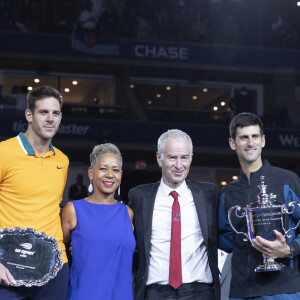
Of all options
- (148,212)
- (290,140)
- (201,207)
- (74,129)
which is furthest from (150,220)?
(290,140)

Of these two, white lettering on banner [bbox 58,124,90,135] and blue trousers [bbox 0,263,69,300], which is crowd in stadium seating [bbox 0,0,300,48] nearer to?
white lettering on banner [bbox 58,124,90,135]

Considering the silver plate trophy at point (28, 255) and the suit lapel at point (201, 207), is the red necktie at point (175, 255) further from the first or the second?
the silver plate trophy at point (28, 255)

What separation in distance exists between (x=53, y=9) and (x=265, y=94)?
7.87 m

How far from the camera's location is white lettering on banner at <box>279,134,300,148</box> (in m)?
18.3

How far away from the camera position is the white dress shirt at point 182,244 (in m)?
4.05

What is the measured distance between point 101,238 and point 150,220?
365 mm

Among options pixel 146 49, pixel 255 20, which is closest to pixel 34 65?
pixel 146 49

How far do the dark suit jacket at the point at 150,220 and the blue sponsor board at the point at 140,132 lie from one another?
12.7m

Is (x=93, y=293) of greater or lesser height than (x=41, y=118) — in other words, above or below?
below

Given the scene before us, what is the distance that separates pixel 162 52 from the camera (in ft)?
65.4

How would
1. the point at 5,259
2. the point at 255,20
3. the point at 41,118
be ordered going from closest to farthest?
the point at 5,259 → the point at 41,118 → the point at 255,20

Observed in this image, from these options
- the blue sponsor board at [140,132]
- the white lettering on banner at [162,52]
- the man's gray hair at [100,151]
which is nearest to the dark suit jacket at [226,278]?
the man's gray hair at [100,151]

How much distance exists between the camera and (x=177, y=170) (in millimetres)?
4168

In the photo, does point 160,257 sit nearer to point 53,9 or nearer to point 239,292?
point 239,292
